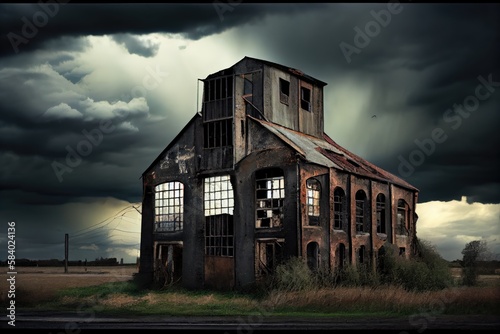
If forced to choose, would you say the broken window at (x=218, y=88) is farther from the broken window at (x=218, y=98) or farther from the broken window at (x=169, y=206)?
the broken window at (x=169, y=206)

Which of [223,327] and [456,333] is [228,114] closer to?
[223,327]

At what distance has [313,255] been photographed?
2775cm

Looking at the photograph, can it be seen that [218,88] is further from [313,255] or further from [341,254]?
[341,254]

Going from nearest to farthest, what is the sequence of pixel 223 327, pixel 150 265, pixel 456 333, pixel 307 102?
pixel 456 333 < pixel 223 327 < pixel 150 265 < pixel 307 102

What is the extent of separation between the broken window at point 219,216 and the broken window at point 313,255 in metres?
3.89

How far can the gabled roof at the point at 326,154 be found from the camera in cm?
2809

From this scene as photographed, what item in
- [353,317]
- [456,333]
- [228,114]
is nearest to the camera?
[456,333]

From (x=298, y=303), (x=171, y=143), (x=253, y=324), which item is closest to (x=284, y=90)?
(x=171, y=143)

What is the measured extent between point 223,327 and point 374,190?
63.0 feet

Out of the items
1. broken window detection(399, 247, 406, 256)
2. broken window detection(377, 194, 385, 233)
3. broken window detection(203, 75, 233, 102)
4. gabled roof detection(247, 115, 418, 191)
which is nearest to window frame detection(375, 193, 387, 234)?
broken window detection(377, 194, 385, 233)

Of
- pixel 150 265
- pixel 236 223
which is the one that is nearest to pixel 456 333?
pixel 236 223

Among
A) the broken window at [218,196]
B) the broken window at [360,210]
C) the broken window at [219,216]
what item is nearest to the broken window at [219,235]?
the broken window at [219,216]

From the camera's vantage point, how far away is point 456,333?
14.3m

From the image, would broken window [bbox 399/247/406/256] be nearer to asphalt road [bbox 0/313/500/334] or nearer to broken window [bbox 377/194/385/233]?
broken window [bbox 377/194/385/233]
